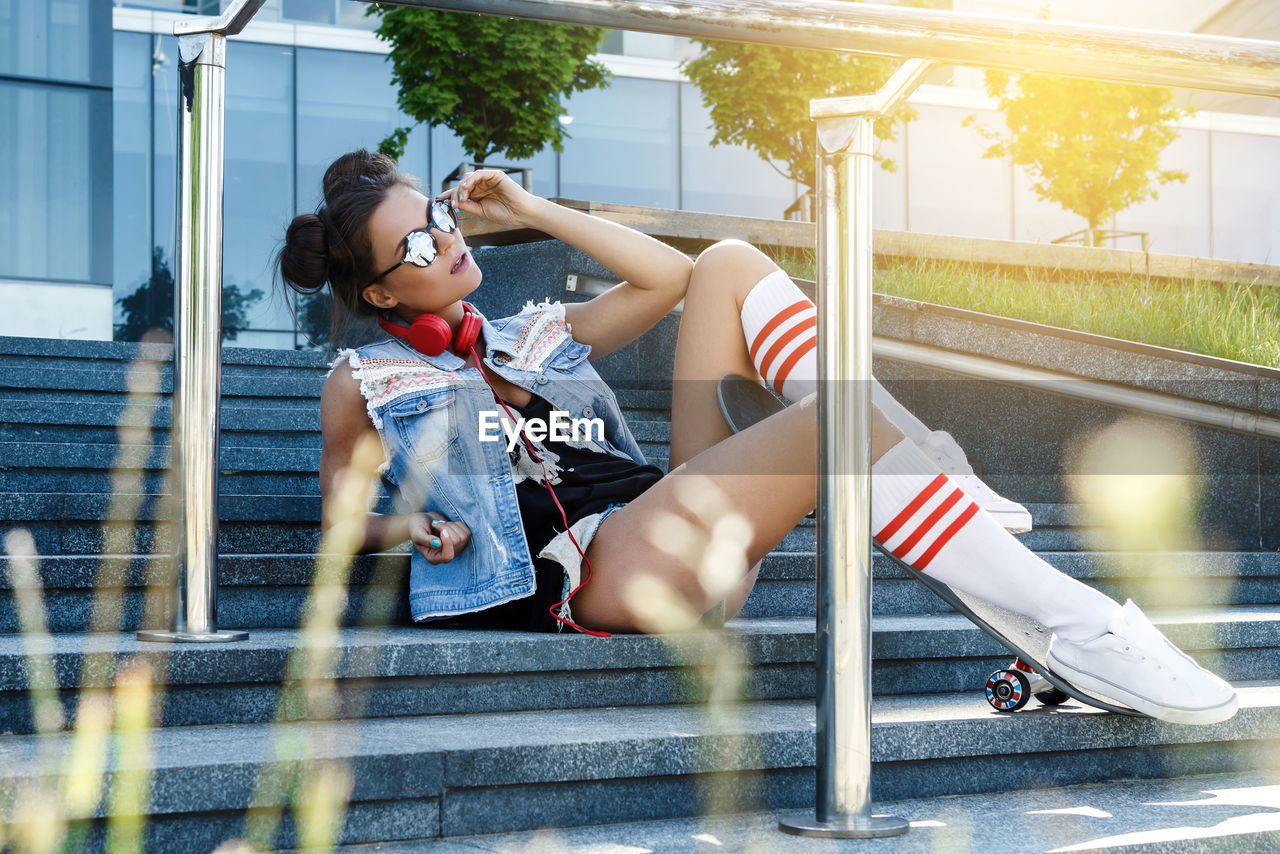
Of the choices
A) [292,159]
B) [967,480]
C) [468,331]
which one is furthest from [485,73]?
[967,480]

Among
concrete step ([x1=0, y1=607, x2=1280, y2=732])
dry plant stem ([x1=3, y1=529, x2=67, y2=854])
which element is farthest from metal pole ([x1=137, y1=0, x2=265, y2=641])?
dry plant stem ([x1=3, y1=529, x2=67, y2=854])

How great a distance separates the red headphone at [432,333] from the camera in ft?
8.08

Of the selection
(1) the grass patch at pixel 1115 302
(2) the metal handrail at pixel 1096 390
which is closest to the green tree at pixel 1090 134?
(1) the grass patch at pixel 1115 302

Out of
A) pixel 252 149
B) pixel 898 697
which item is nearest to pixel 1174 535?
pixel 898 697

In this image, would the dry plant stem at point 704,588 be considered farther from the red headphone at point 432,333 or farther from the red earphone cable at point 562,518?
the red headphone at point 432,333

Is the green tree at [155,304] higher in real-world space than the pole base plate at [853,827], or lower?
higher

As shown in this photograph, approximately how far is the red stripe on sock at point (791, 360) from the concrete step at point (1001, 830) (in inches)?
30.0

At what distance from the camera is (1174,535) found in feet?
13.4

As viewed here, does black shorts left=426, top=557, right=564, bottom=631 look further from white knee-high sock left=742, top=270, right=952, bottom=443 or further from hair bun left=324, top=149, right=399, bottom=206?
hair bun left=324, top=149, right=399, bottom=206

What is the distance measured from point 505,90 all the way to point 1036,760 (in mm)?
10223

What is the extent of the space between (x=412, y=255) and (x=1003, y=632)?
4.52 feet

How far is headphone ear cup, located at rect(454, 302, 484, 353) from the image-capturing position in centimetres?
255

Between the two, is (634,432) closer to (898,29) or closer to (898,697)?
(898,697)

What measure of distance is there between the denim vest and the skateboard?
1.52ft
